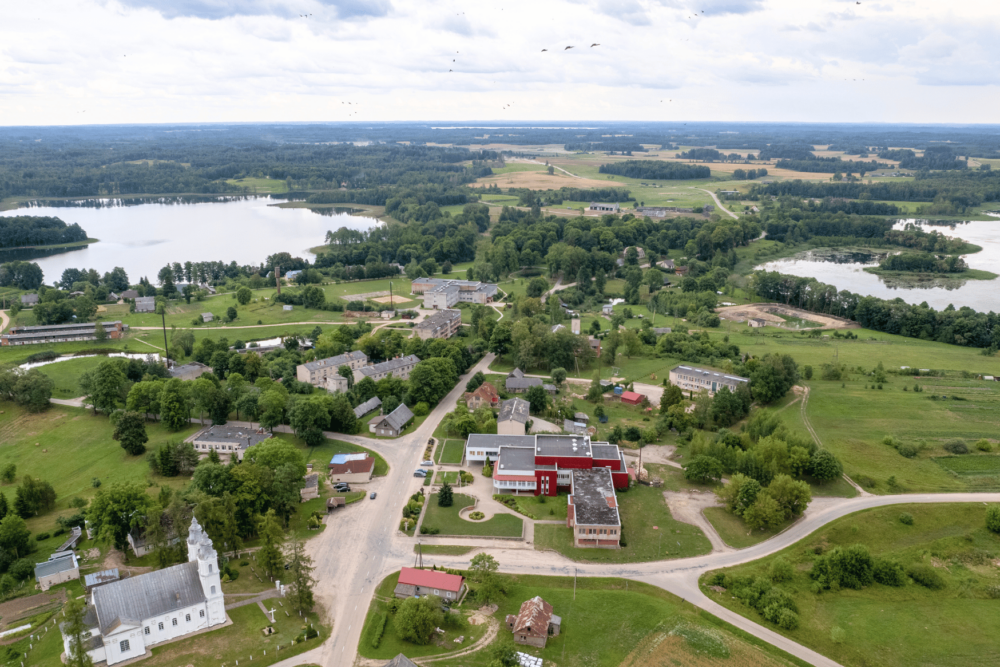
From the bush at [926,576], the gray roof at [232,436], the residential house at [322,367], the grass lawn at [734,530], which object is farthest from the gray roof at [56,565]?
the bush at [926,576]

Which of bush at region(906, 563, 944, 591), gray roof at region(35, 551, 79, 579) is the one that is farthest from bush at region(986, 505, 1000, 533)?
gray roof at region(35, 551, 79, 579)

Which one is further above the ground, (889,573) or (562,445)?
(562,445)

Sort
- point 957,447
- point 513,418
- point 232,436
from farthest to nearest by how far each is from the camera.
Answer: point 513,418
point 232,436
point 957,447

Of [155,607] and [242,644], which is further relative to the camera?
[242,644]

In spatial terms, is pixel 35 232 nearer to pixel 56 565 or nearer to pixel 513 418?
pixel 56 565

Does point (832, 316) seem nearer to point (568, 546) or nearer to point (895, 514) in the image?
point (895, 514)

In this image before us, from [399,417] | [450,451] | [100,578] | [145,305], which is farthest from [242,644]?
[145,305]

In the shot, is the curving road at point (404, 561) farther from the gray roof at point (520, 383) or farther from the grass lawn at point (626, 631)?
the gray roof at point (520, 383)
